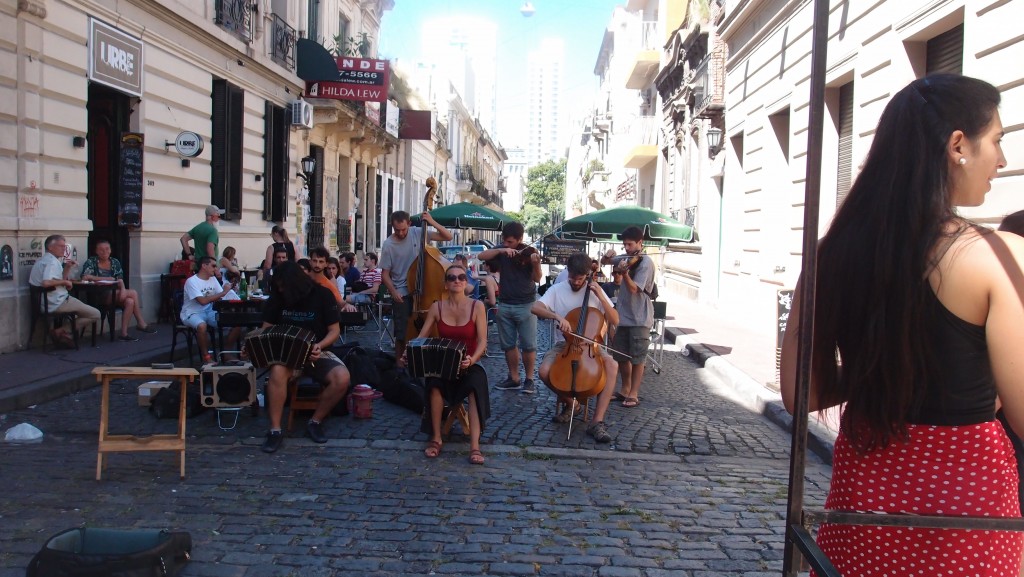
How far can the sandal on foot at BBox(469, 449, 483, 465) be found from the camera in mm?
5977

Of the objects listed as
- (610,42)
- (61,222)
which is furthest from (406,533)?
(610,42)

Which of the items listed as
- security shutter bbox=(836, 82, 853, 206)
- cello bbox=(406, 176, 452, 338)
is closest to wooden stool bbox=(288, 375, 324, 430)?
cello bbox=(406, 176, 452, 338)

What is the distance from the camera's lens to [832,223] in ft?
6.57

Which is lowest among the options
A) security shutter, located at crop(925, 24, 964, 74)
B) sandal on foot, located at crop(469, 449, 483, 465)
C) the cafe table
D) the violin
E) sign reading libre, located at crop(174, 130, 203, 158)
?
sandal on foot, located at crop(469, 449, 483, 465)

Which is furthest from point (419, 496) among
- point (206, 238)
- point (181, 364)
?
A: point (206, 238)

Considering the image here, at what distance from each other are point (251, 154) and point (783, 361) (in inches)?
655

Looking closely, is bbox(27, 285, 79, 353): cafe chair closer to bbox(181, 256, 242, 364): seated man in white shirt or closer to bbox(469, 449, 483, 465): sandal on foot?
bbox(181, 256, 242, 364): seated man in white shirt

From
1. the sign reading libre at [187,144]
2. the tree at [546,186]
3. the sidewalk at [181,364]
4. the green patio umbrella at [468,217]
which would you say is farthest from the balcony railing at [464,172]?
the sidewalk at [181,364]

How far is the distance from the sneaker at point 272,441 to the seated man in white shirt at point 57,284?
4.89 m

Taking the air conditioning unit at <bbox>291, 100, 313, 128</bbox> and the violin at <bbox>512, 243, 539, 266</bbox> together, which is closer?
the violin at <bbox>512, 243, 539, 266</bbox>

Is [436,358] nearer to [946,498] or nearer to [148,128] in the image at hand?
[946,498]

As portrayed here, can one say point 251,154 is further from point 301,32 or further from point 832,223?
point 832,223

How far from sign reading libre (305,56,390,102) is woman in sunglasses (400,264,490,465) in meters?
13.3

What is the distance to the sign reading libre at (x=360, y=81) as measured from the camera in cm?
1919
